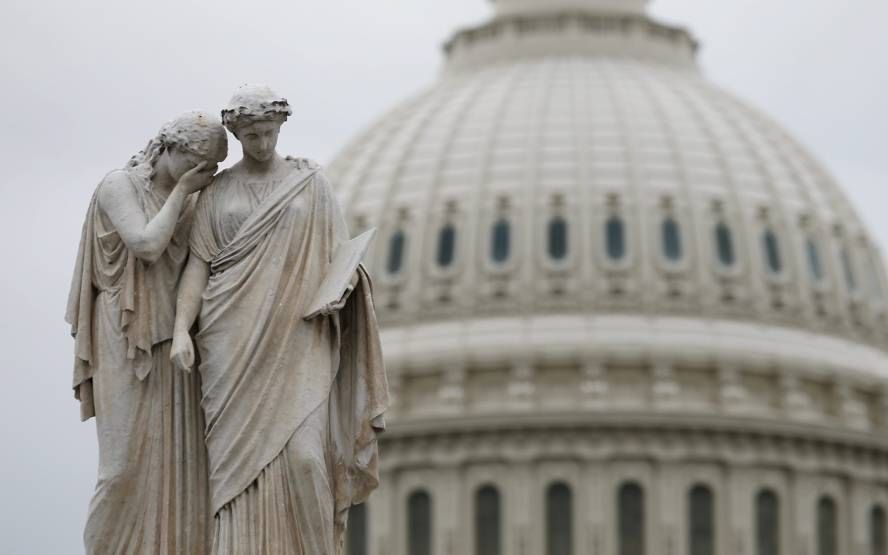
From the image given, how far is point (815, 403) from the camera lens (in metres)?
107

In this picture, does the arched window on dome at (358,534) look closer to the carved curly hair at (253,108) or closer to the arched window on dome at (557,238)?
the arched window on dome at (557,238)

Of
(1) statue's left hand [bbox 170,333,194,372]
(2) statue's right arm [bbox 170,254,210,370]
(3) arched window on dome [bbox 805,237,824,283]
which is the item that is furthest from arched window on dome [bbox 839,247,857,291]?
(1) statue's left hand [bbox 170,333,194,372]

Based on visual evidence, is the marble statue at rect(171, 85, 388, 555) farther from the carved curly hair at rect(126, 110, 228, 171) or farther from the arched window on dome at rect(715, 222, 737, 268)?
the arched window on dome at rect(715, 222, 737, 268)

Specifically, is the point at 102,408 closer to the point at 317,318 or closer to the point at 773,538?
the point at 317,318

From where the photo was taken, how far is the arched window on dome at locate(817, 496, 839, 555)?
4198 inches

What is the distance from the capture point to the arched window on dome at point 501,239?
110 m

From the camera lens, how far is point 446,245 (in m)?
110

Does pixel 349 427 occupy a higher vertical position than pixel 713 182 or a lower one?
higher

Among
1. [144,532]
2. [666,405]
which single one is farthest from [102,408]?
[666,405]

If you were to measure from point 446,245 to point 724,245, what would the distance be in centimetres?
993

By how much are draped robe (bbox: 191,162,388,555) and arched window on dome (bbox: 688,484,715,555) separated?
90469mm

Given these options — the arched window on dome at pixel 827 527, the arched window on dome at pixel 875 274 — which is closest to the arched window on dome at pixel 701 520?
the arched window on dome at pixel 827 527

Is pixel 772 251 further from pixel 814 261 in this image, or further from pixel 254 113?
pixel 254 113

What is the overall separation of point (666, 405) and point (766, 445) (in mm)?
3891
